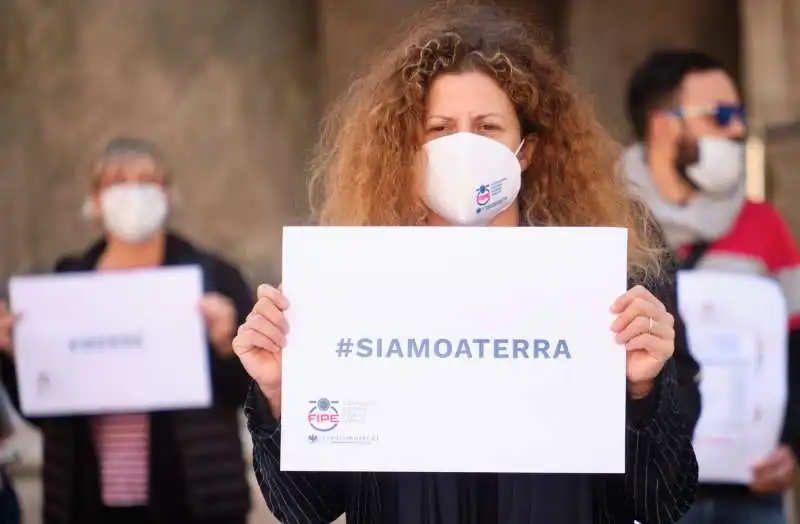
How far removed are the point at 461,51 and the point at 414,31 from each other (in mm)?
173

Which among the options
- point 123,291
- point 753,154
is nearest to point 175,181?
point 123,291

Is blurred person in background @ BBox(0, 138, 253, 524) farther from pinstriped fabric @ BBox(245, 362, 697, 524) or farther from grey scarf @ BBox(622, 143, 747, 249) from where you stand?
pinstriped fabric @ BBox(245, 362, 697, 524)

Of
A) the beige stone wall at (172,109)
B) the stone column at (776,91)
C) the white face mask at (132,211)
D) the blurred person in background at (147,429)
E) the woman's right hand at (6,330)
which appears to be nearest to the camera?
the woman's right hand at (6,330)

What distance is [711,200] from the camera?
3406 millimetres

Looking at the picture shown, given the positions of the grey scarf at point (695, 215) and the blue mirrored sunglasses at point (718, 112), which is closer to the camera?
the grey scarf at point (695, 215)

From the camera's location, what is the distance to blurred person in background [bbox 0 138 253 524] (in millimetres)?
3520

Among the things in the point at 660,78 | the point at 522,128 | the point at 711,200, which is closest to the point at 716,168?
the point at 711,200

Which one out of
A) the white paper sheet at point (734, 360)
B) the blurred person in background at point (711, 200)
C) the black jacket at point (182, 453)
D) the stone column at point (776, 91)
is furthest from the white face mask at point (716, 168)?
the black jacket at point (182, 453)

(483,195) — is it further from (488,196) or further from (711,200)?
(711,200)

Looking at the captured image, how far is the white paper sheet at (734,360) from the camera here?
323 cm

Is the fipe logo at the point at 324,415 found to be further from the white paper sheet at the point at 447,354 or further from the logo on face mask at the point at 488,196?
the logo on face mask at the point at 488,196

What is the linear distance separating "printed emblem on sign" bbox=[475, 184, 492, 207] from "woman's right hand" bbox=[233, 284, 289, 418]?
34 cm

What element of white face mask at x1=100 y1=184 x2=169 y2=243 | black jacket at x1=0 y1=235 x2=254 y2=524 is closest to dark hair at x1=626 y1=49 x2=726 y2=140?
black jacket at x1=0 y1=235 x2=254 y2=524

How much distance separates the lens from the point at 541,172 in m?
2.01
